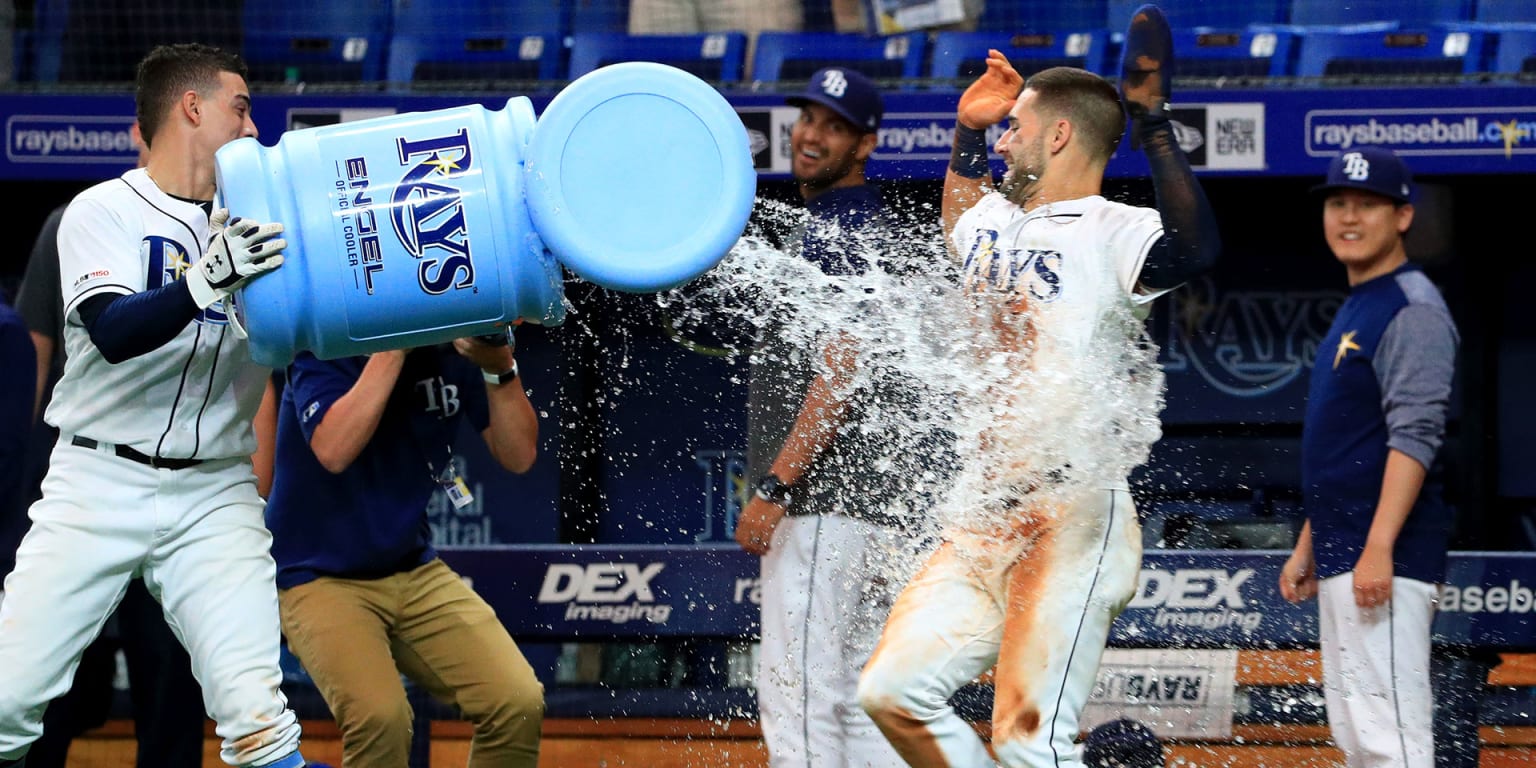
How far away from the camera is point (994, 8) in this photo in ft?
21.8

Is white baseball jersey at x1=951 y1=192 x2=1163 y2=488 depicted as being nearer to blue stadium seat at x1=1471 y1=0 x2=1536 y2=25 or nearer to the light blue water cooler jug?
the light blue water cooler jug

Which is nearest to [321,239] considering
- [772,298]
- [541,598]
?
[772,298]

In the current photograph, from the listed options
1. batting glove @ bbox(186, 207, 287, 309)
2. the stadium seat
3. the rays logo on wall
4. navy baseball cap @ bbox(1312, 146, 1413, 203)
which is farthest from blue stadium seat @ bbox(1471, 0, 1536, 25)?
batting glove @ bbox(186, 207, 287, 309)

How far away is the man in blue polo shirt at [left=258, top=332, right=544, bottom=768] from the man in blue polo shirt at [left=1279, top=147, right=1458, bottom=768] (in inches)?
75.2

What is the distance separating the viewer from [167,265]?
3.46 metres

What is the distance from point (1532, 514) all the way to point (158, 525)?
5.08 m

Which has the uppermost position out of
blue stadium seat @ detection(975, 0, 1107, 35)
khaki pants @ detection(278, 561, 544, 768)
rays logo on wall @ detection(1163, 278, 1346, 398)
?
blue stadium seat @ detection(975, 0, 1107, 35)

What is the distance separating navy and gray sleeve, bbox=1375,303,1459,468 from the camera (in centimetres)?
401

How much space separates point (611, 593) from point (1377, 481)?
225 centimetres

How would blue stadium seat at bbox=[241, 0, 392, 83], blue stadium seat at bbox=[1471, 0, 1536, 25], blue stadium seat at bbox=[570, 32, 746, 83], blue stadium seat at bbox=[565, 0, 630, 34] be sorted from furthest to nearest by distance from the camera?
blue stadium seat at bbox=[565, 0, 630, 34]
blue stadium seat at bbox=[241, 0, 392, 83]
blue stadium seat at bbox=[570, 32, 746, 83]
blue stadium seat at bbox=[1471, 0, 1536, 25]

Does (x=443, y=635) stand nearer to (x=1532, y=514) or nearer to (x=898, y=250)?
(x=898, y=250)

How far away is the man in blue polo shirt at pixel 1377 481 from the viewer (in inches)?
154

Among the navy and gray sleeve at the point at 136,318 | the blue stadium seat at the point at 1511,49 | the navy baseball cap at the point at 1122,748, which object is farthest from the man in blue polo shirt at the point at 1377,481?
the navy and gray sleeve at the point at 136,318

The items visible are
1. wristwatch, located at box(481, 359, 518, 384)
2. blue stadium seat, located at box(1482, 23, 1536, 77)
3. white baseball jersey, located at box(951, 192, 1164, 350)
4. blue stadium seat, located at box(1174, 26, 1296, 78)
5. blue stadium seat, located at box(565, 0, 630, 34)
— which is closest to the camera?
white baseball jersey, located at box(951, 192, 1164, 350)
